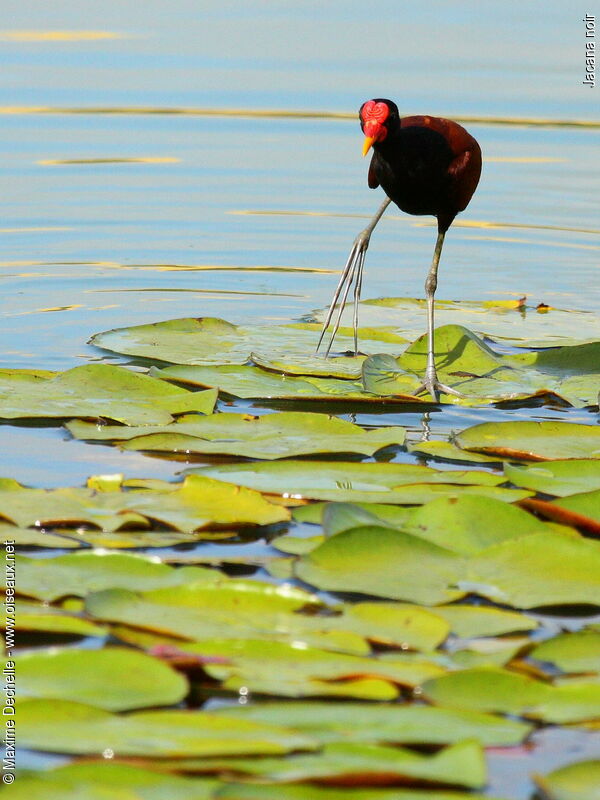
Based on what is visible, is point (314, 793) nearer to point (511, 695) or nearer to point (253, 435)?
point (511, 695)

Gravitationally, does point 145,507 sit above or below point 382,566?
above

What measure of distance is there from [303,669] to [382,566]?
62 cm

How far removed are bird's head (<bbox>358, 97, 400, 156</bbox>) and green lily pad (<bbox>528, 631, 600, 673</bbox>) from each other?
9.45 ft

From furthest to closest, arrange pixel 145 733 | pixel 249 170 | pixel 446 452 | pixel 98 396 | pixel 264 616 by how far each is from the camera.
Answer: pixel 249 170 → pixel 98 396 → pixel 446 452 → pixel 264 616 → pixel 145 733

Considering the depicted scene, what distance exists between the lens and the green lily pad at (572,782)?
233cm

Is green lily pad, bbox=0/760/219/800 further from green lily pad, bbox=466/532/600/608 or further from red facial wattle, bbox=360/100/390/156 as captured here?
red facial wattle, bbox=360/100/390/156

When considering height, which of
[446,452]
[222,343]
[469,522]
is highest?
[222,343]

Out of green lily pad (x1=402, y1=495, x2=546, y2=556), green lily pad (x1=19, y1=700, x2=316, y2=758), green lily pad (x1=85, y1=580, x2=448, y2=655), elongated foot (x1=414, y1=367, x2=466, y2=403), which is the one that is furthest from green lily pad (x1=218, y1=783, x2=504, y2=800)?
elongated foot (x1=414, y1=367, x2=466, y2=403)

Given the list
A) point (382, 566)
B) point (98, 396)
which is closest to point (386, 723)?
point (382, 566)

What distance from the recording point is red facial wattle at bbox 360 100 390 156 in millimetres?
5371

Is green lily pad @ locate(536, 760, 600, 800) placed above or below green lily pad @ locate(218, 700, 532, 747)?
below

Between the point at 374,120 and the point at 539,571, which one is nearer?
the point at 539,571

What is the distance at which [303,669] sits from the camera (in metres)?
2.76

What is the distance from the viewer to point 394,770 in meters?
2.32
